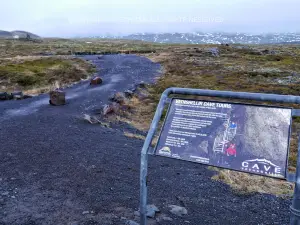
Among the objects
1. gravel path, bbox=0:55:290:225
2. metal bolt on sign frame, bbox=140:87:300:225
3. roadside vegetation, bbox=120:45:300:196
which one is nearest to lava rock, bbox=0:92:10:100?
gravel path, bbox=0:55:290:225

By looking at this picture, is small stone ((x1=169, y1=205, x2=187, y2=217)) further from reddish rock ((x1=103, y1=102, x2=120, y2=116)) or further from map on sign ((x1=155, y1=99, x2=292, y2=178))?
reddish rock ((x1=103, y1=102, x2=120, y2=116))

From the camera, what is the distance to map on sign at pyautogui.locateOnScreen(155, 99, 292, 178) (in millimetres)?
4656

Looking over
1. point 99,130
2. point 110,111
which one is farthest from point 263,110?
point 110,111

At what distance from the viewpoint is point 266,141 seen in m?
4.76

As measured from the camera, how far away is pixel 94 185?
8.75 m

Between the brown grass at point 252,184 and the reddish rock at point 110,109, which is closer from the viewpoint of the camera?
the brown grass at point 252,184

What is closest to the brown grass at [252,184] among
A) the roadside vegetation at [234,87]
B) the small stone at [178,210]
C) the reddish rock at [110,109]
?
the roadside vegetation at [234,87]

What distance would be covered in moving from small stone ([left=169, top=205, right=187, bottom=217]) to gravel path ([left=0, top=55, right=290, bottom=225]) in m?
0.14

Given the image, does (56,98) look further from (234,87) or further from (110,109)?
(234,87)

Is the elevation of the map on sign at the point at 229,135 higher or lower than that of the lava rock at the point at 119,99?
higher

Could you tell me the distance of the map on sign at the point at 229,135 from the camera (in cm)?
466

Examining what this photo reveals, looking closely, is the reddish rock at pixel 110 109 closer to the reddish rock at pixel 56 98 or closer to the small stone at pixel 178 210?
the reddish rock at pixel 56 98

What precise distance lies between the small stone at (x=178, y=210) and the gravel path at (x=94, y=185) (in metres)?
0.14

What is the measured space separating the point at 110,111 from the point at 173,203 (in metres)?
11.5
